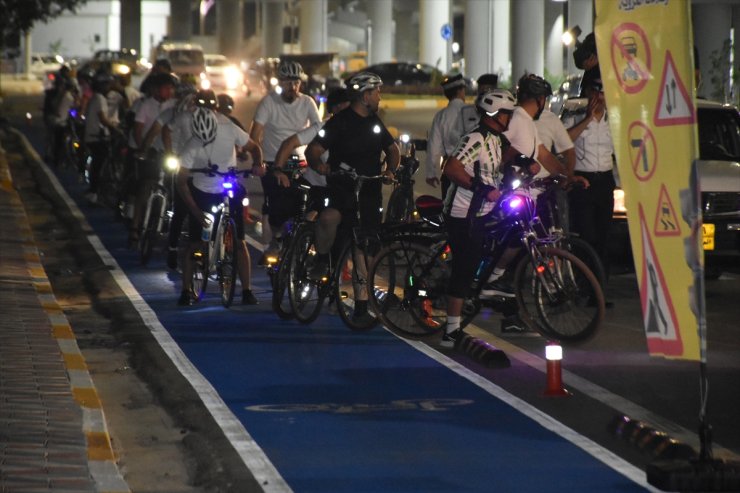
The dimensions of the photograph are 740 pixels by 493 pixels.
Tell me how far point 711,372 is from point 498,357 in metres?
1.42

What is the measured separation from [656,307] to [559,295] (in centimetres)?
374

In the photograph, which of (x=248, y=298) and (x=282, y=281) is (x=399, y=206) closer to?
(x=248, y=298)

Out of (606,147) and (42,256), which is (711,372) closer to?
(606,147)

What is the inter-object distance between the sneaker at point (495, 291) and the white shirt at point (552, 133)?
5.65 feet

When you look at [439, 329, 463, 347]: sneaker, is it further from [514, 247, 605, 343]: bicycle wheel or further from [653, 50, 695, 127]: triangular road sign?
[653, 50, 695, 127]: triangular road sign

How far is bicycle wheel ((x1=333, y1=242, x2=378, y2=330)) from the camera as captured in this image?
40.7ft

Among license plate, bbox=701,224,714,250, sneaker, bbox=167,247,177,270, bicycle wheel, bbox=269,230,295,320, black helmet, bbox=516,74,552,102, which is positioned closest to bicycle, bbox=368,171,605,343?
bicycle wheel, bbox=269,230,295,320

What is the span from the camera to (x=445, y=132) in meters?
15.8

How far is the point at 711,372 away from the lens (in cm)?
1079

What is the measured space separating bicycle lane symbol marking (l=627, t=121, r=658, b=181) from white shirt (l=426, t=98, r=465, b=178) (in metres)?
8.09

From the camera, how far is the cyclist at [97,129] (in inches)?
901

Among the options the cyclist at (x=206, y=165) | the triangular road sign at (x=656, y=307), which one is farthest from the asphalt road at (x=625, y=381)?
the cyclist at (x=206, y=165)

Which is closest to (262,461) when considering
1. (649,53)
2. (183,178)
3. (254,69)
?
(649,53)

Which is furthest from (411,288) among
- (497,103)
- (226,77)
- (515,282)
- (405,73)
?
(226,77)
